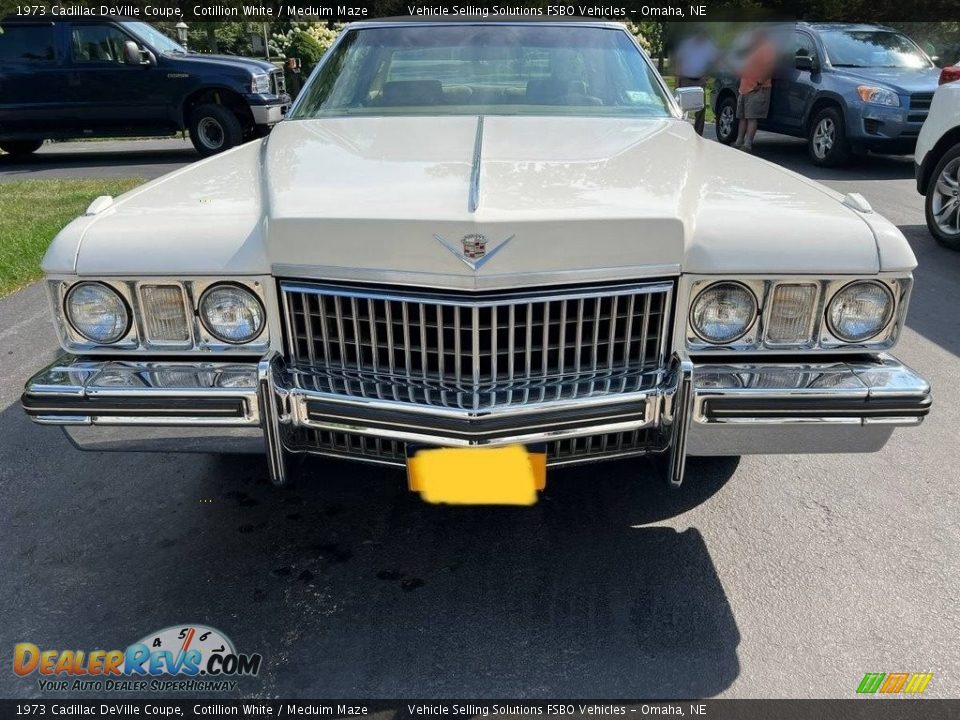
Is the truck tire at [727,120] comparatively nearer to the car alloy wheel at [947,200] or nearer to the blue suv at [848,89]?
the blue suv at [848,89]

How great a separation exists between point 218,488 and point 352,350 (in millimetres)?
1183

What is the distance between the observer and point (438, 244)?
211 centimetres

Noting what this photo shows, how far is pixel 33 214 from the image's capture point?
7703 mm

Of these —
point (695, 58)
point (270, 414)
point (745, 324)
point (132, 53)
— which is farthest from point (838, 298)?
point (695, 58)

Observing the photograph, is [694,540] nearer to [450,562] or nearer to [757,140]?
[450,562]

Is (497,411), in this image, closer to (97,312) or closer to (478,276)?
(478,276)

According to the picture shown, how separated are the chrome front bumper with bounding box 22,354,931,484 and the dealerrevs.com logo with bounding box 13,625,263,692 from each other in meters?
0.56


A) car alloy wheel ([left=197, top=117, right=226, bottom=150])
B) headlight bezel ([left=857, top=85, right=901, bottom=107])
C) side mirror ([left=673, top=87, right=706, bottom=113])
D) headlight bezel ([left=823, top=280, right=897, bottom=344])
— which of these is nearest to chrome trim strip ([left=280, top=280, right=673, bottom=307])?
headlight bezel ([left=823, top=280, right=897, bottom=344])

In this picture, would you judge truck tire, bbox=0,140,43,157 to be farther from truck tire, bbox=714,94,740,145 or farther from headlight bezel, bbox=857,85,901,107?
headlight bezel, bbox=857,85,901,107

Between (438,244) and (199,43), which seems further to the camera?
(199,43)

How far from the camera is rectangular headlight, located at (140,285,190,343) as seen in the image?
2.33 m

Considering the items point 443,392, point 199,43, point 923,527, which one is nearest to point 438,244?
point 443,392

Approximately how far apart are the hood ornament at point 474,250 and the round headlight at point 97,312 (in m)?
1.04

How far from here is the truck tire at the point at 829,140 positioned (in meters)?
9.64
